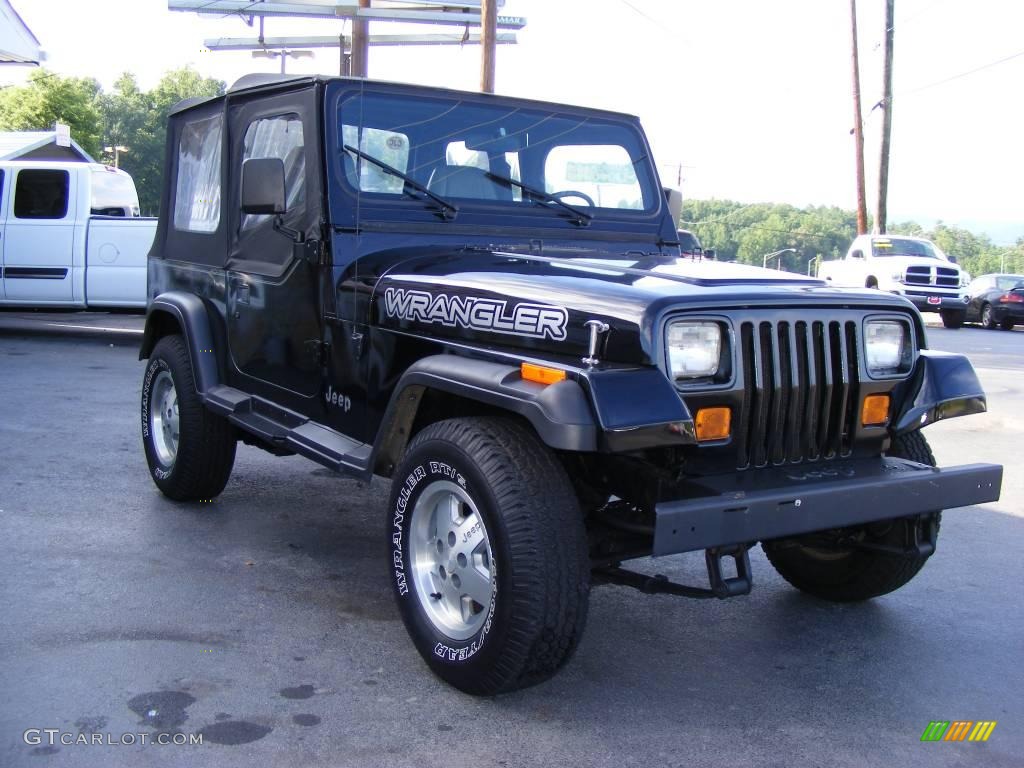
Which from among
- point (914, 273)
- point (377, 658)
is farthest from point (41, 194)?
point (914, 273)

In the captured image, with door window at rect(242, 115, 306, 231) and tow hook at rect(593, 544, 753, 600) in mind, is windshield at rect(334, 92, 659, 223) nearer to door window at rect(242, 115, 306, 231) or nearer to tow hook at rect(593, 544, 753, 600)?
door window at rect(242, 115, 306, 231)

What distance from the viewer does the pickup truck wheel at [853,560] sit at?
3.83 meters

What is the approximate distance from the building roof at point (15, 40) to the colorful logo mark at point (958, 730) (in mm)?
18572

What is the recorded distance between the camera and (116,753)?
9.71 feet

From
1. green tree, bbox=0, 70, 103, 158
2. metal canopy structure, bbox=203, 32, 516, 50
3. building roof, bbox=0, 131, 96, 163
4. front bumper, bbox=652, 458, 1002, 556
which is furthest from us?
green tree, bbox=0, 70, 103, 158

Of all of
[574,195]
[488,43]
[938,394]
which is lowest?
[938,394]

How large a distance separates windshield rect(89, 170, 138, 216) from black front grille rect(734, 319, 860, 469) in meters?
13.8

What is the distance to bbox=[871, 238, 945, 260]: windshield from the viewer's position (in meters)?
23.7

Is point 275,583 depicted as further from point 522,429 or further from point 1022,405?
point 1022,405

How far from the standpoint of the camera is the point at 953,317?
2286cm

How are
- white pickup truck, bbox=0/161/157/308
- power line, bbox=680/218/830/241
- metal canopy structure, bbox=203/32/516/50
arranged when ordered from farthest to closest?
power line, bbox=680/218/830/241 < metal canopy structure, bbox=203/32/516/50 < white pickup truck, bbox=0/161/157/308

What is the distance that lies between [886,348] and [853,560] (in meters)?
1.00

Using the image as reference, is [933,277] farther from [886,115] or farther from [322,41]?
[322,41]

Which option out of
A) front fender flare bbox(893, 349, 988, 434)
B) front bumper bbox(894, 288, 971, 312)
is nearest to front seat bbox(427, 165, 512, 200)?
front fender flare bbox(893, 349, 988, 434)
